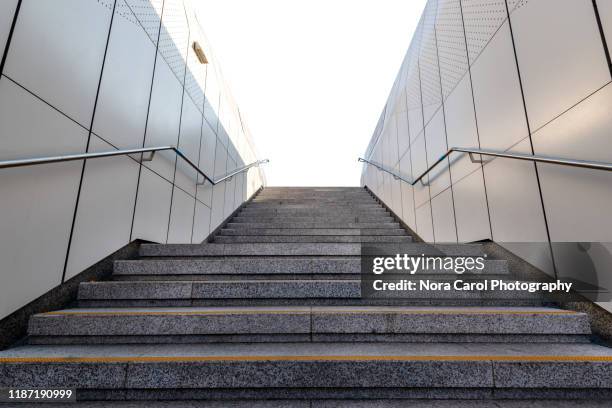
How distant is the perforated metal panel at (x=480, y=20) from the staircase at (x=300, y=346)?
175 cm

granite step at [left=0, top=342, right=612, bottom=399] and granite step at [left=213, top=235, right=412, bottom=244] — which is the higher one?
granite step at [left=213, top=235, right=412, bottom=244]

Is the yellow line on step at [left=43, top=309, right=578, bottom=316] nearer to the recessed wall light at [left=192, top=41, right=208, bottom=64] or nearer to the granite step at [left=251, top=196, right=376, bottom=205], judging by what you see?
the recessed wall light at [left=192, top=41, right=208, bottom=64]

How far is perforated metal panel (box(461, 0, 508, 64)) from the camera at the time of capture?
6.88 ft

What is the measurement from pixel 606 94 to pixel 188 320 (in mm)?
2213

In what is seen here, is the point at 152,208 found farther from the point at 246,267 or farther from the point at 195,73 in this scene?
the point at 195,73

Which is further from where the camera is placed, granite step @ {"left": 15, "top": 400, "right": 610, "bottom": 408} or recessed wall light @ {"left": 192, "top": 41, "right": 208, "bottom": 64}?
recessed wall light @ {"left": 192, "top": 41, "right": 208, "bottom": 64}

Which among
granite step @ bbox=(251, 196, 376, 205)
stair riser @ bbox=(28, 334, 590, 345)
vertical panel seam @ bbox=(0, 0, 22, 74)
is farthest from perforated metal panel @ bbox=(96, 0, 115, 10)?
granite step @ bbox=(251, 196, 376, 205)

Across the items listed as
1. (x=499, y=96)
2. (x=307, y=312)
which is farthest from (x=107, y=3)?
(x=499, y=96)

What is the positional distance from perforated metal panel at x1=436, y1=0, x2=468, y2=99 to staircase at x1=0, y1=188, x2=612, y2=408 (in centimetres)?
181

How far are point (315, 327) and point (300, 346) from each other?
0.37 feet

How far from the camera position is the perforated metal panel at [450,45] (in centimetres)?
262

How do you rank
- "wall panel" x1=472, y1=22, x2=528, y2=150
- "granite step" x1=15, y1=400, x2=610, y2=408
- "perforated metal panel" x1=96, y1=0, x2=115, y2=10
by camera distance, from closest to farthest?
"granite step" x1=15, y1=400, x2=610, y2=408
"perforated metal panel" x1=96, y1=0, x2=115, y2=10
"wall panel" x1=472, y1=22, x2=528, y2=150

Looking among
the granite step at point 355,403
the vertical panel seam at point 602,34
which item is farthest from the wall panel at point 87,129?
the vertical panel seam at point 602,34

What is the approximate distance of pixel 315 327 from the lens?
1353 mm
